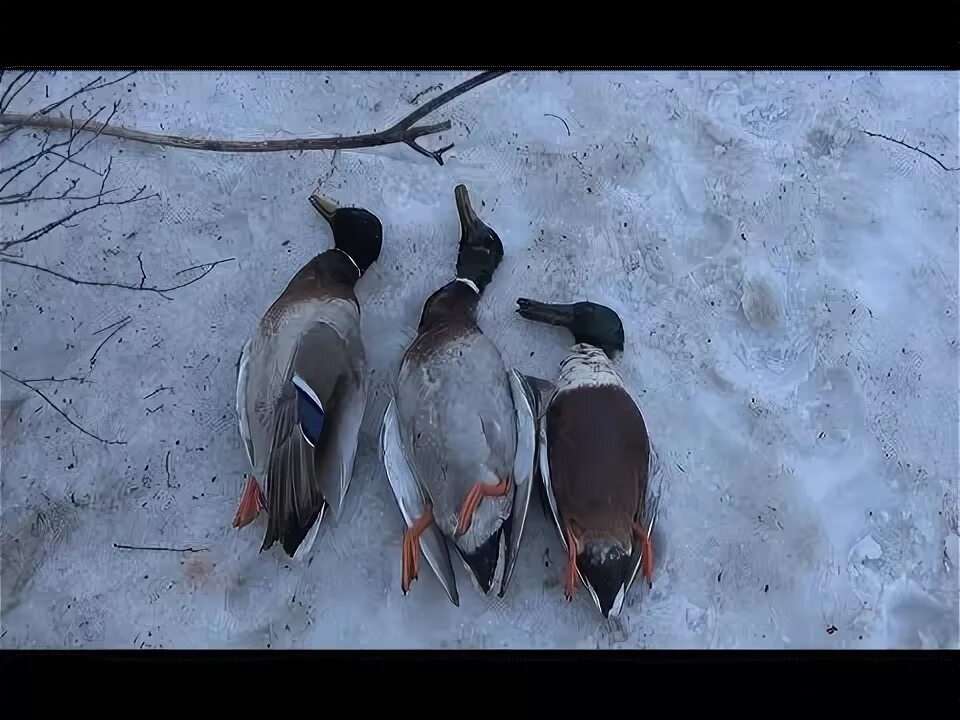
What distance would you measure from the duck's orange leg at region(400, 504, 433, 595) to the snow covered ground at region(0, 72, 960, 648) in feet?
0.38

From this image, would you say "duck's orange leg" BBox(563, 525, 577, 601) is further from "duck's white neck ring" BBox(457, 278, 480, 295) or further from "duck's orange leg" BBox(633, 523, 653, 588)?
"duck's white neck ring" BBox(457, 278, 480, 295)

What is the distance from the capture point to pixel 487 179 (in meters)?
1.94

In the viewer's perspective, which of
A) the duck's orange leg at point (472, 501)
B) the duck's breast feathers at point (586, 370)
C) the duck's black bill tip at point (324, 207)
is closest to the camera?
the duck's orange leg at point (472, 501)

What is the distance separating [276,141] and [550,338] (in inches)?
37.8

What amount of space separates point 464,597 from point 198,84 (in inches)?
63.8

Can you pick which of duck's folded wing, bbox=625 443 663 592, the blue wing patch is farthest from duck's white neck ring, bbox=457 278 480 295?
duck's folded wing, bbox=625 443 663 592

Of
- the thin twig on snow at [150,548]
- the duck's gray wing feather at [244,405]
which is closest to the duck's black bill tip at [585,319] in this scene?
the duck's gray wing feather at [244,405]

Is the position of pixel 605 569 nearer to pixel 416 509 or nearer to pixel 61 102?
pixel 416 509

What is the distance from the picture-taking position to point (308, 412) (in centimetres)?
164

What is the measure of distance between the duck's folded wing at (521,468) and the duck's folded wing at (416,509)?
14 centimetres

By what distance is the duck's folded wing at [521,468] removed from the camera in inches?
65.7

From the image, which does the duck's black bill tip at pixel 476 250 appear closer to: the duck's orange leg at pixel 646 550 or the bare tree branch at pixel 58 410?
the duck's orange leg at pixel 646 550
